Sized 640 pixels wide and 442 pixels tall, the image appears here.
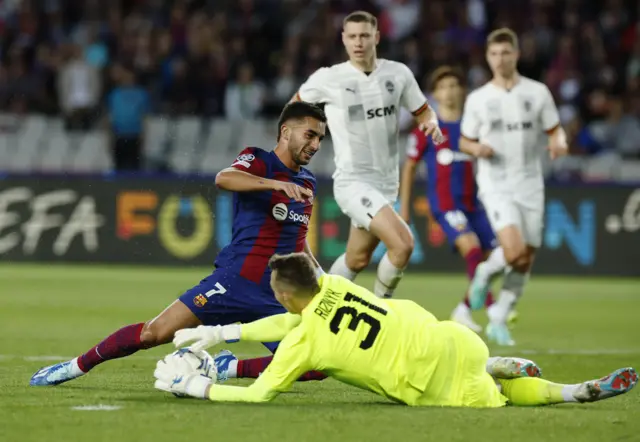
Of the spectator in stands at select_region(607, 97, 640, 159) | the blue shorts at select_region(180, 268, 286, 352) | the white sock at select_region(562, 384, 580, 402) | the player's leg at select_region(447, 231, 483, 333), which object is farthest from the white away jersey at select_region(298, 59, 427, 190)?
the spectator in stands at select_region(607, 97, 640, 159)

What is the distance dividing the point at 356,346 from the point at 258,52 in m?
15.4

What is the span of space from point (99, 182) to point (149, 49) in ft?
Answer: 9.48

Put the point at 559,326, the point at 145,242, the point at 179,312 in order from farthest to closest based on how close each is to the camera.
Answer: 1. the point at 145,242
2. the point at 559,326
3. the point at 179,312

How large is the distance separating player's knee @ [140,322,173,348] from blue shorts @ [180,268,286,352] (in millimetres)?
198

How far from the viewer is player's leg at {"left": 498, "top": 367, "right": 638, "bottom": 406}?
636cm

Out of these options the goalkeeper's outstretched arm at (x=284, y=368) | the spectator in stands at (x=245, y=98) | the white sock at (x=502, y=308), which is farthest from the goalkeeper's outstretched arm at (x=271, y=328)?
the spectator in stands at (x=245, y=98)

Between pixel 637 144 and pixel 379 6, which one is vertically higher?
pixel 379 6

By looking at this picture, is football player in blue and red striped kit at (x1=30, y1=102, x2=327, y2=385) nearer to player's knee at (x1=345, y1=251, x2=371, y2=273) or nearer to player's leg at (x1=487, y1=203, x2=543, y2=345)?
player's knee at (x1=345, y1=251, x2=371, y2=273)

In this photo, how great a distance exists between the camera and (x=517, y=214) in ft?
36.8

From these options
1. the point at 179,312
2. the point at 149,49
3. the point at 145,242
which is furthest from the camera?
the point at 149,49

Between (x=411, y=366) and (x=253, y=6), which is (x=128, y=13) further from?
(x=411, y=366)

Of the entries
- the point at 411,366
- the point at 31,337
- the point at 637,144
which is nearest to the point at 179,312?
the point at 411,366

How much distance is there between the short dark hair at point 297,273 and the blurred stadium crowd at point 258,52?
1382 centimetres

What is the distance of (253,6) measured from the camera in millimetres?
22172
